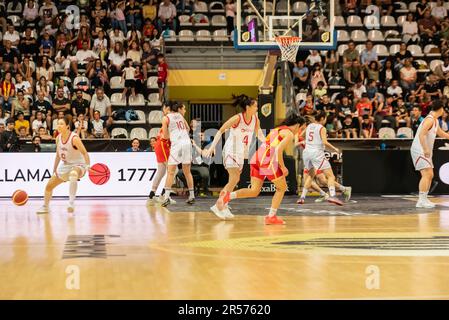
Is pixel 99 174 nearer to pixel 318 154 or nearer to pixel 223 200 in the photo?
pixel 318 154

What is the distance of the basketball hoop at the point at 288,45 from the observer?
18.9 metres

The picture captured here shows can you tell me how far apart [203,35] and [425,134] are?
1111cm

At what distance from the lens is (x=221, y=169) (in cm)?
2131

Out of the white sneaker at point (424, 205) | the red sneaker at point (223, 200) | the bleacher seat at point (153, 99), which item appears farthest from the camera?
the bleacher seat at point (153, 99)

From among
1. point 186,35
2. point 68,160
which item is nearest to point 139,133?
point 186,35

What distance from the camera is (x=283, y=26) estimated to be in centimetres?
1944

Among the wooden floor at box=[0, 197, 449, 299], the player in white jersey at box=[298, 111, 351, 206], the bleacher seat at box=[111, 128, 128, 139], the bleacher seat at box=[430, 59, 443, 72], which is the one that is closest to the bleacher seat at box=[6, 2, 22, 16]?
the bleacher seat at box=[111, 128, 128, 139]

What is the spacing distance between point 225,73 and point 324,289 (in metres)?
19.2

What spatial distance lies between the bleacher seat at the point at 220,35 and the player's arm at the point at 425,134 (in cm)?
1055

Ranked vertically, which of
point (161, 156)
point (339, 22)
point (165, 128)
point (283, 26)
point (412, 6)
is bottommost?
point (161, 156)

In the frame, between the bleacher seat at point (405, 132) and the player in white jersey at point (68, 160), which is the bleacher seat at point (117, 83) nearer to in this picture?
the bleacher seat at point (405, 132)

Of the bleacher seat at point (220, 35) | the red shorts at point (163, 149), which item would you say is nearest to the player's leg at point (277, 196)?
the red shorts at point (163, 149)

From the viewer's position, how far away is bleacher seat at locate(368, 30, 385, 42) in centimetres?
2630
